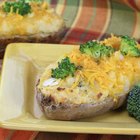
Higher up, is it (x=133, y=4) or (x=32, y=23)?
(x=133, y=4)

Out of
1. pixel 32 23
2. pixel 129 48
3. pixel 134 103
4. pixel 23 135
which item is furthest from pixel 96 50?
pixel 32 23

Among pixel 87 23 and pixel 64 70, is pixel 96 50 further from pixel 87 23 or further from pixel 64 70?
pixel 87 23

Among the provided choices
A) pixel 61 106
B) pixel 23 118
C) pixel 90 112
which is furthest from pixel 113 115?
pixel 23 118

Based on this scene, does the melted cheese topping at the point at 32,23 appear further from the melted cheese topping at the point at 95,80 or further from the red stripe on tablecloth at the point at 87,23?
the melted cheese topping at the point at 95,80

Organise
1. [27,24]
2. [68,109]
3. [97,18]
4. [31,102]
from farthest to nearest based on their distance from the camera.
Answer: [97,18] < [27,24] < [31,102] < [68,109]

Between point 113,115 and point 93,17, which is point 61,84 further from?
point 93,17

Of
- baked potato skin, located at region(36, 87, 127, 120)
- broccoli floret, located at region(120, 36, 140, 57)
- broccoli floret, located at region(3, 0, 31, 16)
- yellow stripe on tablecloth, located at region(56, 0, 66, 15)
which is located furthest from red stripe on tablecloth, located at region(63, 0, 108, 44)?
baked potato skin, located at region(36, 87, 127, 120)
